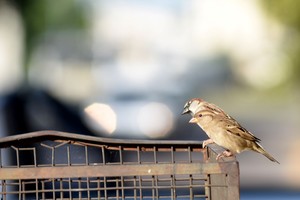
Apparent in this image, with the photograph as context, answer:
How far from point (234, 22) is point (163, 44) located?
2.73ft

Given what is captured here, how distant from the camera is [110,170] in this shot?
5.85ft

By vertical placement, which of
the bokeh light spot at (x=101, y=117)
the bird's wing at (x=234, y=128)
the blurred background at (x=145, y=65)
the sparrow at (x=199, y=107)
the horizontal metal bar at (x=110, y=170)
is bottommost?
the horizontal metal bar at (x=110, y=170)

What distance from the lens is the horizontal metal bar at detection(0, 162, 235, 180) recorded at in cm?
178

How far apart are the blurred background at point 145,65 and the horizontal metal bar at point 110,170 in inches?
210

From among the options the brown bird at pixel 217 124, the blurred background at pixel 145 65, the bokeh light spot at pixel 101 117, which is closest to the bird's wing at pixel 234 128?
the brown bird at pixel 217 124

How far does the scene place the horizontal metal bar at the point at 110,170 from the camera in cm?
178

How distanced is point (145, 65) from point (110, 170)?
19.0 feet

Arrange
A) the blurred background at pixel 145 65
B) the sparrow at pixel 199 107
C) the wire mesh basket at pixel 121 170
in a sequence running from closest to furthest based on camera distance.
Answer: the wire mesh basket at pixel 121 170 → the sparrow at pixel 199 107 → the blurred background at pixel 145 65

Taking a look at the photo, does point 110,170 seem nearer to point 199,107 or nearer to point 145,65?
point 199,107

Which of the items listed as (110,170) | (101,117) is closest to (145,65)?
(101,117)

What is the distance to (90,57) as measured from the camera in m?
7.53

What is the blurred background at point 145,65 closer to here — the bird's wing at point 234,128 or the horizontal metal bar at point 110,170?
the bird's wing at point 234,128

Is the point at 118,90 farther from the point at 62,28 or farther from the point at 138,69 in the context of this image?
the point at 62,28

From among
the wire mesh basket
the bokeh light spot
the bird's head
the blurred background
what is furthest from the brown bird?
the bokeh light spot
